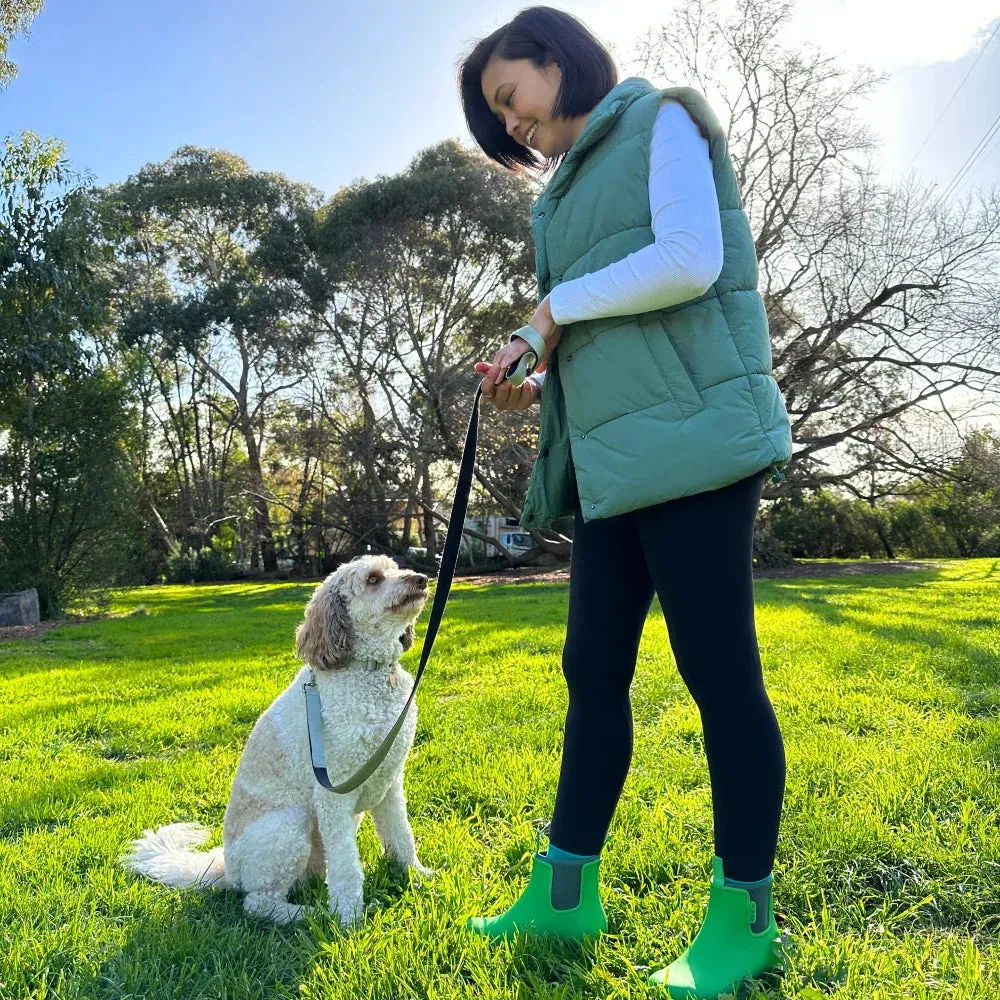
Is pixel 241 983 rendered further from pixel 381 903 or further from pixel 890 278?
pixel 890 278

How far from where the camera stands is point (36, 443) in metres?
11.1

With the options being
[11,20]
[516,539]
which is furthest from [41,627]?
[516,539]

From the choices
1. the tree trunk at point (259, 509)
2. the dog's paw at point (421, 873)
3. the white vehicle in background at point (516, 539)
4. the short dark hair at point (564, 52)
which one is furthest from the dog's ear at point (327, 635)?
the white vehicle in background at point (516, 539)

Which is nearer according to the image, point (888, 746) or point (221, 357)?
point (888, 746)

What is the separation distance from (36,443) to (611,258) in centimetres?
1188

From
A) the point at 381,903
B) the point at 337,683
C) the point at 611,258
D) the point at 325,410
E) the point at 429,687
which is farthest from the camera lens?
the point at 325,410

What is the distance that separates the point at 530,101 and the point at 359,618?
1.62 m

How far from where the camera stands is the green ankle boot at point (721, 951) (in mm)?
1583

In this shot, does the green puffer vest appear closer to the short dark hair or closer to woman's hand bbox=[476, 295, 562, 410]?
woman's hand bbox=[476, 295, 562, 410]

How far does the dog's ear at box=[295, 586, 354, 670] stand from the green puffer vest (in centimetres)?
112

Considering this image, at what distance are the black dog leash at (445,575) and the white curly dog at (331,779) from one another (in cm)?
5

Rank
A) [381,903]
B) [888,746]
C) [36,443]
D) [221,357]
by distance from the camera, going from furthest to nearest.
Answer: [221,357], [36,443], [888,746], [381,903]

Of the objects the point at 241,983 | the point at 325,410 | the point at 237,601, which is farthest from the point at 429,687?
the point at 325,410

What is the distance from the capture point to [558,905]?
1839mm
